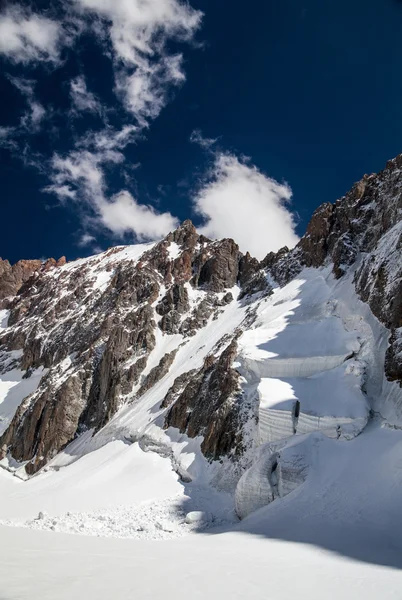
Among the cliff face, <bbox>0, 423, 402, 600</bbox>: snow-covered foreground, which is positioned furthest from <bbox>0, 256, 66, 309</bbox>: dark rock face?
<bbox>0, 423, 402, 600</bbox>: snow-covered foreground

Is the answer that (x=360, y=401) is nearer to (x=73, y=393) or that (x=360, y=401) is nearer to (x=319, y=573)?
(x=319, y=573)

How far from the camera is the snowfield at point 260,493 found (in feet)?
24.3

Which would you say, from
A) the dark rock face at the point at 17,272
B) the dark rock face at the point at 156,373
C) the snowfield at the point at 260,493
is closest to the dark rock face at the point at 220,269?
the dark rock face at the point at 156,373

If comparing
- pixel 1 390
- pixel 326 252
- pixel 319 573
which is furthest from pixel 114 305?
pixel 319 573

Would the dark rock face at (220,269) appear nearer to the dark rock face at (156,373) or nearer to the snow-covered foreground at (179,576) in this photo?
the dark rock face at (156,373)

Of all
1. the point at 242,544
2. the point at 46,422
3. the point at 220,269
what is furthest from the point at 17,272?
the point at 242,544

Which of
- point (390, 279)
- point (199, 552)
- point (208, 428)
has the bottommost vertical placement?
point (199, 552)

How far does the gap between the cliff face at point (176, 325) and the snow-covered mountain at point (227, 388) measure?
27 cm

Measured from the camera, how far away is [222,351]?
153 ft

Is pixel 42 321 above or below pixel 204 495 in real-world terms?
above

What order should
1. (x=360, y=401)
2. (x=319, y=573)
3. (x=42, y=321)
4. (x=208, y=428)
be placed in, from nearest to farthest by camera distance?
(x=319, y=573), (x=360, y=401), (x=208, y=428), (x=42, y=321)

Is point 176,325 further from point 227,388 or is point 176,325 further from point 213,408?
point 227,388

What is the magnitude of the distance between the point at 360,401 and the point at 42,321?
2965 inches

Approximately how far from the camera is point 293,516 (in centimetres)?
1686
